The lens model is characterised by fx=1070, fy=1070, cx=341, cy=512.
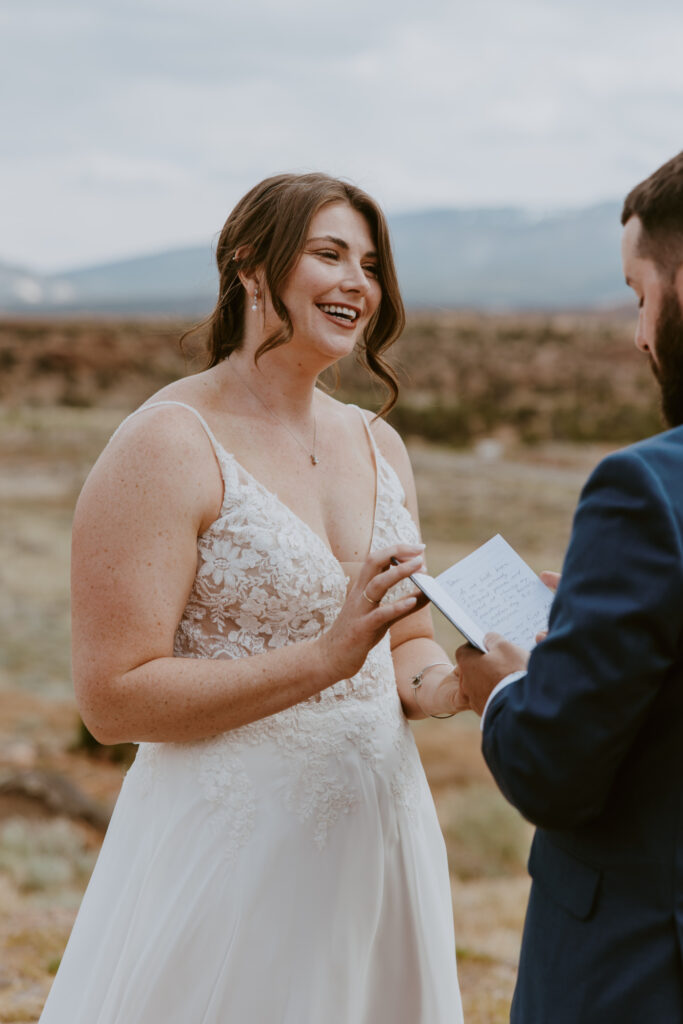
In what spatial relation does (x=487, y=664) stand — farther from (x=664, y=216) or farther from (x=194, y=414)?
(x=194, y=414)

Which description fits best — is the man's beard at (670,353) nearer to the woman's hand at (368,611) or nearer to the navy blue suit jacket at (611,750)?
the navy blue suit jacket at (611,750)

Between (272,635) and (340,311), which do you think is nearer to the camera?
(272,635)

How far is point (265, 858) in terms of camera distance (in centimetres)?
249

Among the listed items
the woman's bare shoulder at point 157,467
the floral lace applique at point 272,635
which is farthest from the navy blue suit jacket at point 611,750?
the woman's bare shoulder at point 157,467

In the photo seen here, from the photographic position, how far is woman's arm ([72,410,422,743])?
7.66 feet

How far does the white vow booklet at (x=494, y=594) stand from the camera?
211 centimetres

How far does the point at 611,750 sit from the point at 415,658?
49.6 inches

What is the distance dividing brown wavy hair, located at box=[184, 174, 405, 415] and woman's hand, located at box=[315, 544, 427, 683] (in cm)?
69

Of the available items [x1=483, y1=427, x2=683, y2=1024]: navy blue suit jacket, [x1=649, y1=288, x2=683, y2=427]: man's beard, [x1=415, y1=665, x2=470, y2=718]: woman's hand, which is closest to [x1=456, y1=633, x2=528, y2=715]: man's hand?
[x1=483, y1=427, x2=683, y2=1024]: navy blue suit jacket

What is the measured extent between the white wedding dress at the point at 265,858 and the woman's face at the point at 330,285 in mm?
388

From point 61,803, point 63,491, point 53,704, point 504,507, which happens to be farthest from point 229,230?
point 63,491

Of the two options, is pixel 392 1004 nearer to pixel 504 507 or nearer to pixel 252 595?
pixel 252 595

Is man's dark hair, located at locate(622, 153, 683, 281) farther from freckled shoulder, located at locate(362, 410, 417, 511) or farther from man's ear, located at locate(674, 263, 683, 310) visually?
freckled shoulder, located at locate(362, 410, 417, 511)

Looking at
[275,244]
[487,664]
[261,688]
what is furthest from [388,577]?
[275,244]
